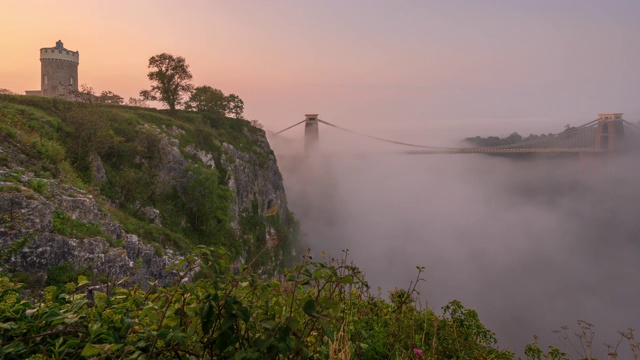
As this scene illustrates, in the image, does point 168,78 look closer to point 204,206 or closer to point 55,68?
point 204,206

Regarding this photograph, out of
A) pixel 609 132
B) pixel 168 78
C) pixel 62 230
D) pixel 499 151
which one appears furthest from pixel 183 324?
pixel 609 132

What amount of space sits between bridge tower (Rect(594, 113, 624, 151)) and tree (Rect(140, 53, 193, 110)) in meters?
127

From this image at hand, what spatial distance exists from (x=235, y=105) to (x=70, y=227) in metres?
37.9

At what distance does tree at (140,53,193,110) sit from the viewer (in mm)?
39531

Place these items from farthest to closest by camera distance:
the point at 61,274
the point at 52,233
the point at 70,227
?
the point at 70,227
the point at 52,233
the point at 61,274

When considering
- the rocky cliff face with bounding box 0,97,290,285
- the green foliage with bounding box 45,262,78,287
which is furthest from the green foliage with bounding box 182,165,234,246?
the green foliage with bounding box 45,262,78,287

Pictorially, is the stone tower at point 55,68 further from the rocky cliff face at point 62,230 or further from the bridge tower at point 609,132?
the bridge tower at point 609,132

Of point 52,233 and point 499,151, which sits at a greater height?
point 499,151

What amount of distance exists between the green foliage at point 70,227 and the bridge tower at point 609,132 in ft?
456

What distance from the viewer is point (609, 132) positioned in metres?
109

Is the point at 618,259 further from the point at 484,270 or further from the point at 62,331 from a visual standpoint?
the point at 62,331

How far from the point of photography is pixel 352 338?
4695 millimetres

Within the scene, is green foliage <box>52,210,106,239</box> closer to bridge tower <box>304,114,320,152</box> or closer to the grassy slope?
the grassy slope

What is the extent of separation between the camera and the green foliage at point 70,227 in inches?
413
